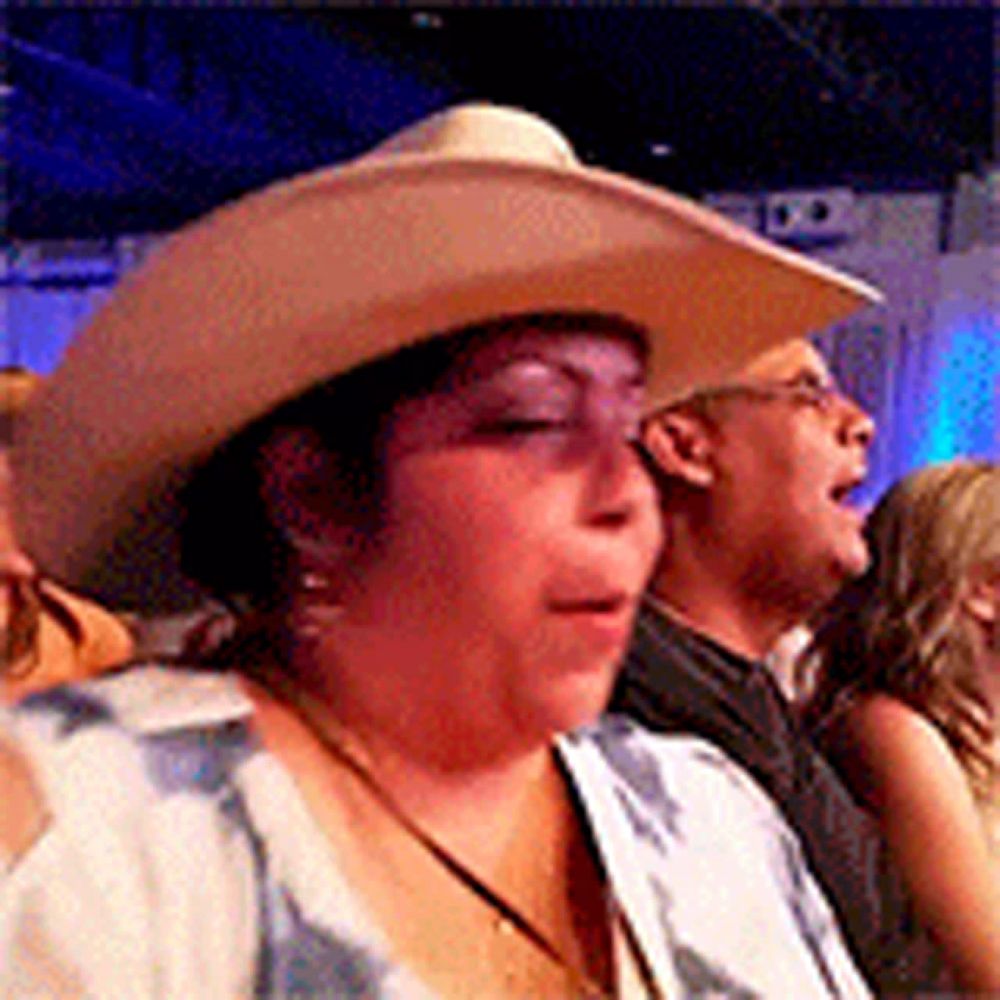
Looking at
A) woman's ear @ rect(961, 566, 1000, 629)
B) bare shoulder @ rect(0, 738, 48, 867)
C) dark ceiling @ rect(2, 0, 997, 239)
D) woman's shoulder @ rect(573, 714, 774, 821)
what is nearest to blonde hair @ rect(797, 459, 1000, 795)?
woman's ear @ rect(961, 566, 1000, 629)

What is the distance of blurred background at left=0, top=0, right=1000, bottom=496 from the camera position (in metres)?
3.16

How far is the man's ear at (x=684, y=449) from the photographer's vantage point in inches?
42.4

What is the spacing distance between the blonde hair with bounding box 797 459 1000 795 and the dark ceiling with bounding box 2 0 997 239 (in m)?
1.80

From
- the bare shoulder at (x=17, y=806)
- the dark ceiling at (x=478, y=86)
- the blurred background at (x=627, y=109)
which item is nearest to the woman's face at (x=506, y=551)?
the bare shoulder at (x=17, y=806)

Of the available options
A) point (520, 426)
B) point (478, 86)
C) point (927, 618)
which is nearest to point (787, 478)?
point (927, 618)

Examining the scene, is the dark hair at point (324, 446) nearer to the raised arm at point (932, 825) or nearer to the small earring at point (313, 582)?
the small earring at point (313, 582)

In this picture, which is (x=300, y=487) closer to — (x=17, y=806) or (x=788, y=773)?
(x=17, y=806)

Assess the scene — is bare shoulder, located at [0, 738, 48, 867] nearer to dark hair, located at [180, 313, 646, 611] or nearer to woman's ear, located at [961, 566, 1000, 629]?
dark hair, located at [180, 313, 646, 611]

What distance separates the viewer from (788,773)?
3.37 feet

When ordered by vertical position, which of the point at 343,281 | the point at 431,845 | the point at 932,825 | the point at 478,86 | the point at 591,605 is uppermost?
the point at 478,86

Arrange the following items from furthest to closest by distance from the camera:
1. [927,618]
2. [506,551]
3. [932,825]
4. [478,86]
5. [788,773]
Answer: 1. [478,86]
2. [927,618]
3. [932,825]
4. [788,773]
5. [506,551]

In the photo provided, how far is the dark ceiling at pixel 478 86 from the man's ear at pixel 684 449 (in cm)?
188

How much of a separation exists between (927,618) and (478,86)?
7.92 feet

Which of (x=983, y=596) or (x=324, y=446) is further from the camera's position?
(x=983, y=596)
